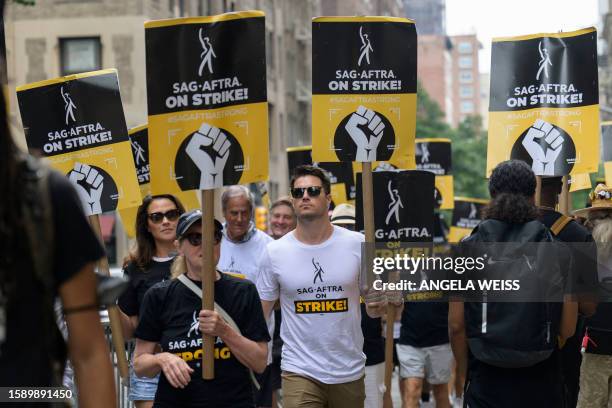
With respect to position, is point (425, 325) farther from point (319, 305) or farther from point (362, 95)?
point (319, 305)

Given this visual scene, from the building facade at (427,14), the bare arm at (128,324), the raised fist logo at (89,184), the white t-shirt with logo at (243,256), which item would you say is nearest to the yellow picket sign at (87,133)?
the raised fist logo at (89,184)

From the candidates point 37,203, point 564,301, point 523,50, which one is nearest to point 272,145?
point 523,50

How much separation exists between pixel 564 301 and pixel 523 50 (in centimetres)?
406

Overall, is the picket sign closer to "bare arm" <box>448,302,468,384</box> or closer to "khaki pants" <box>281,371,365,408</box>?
"khaki pants" <box>281,371,365,408</box>

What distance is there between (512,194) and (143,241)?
9.85 ft

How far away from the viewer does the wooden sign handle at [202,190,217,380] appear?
6578 mm

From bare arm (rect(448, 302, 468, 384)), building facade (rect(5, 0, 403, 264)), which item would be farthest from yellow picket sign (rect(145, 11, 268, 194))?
building facade (rect(5, 0, 403, 264))

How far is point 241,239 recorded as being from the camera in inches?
423

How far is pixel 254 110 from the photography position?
7934mm

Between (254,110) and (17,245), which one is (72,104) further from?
(17,245)

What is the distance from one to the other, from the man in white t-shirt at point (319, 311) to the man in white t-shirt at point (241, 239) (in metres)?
2.19

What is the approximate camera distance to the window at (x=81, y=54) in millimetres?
40094

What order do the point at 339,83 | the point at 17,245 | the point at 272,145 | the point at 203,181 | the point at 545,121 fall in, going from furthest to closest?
1. the point at 272,145
2. the point at 545,121
3. the point at 339,83
4. the point at 203,181
5. the point at 17,245

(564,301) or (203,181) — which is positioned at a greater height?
(203,181)
